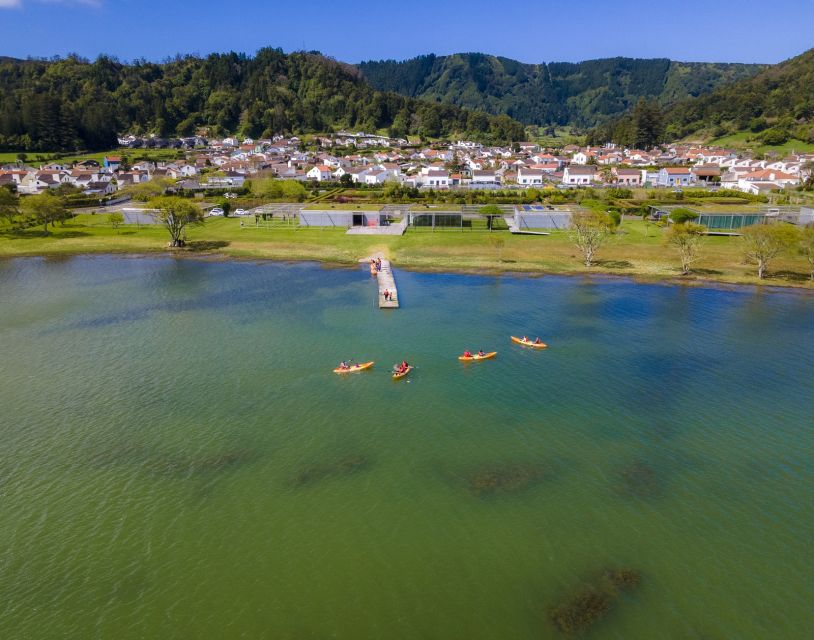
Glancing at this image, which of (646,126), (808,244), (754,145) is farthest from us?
(646,126)

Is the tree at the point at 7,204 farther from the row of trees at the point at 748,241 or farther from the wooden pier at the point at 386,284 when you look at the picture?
the row of trees at the point at 748,241

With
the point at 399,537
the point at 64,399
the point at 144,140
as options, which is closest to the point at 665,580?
the point at 399,537

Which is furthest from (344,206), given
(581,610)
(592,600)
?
(581,610)

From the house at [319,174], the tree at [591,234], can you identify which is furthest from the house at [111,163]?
the tree at [591,234]

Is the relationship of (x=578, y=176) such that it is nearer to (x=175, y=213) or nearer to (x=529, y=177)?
(x=529, y=177)

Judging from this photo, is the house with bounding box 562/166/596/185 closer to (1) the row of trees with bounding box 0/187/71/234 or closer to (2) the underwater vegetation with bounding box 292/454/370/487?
(1) the row of trees with bounding box 0/187/71/234
